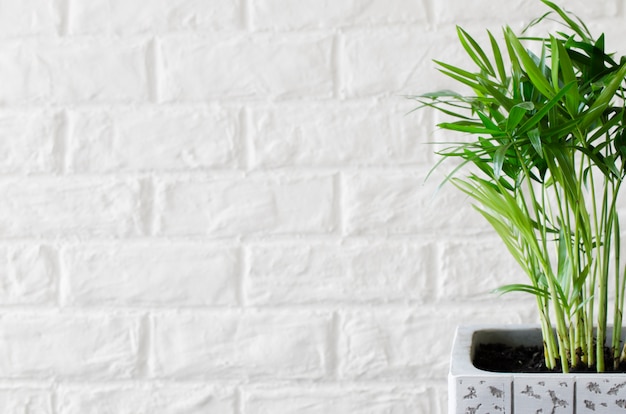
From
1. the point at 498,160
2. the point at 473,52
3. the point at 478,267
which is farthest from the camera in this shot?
Result: the point at 478,267

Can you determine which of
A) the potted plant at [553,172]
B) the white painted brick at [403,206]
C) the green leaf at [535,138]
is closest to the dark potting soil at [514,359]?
the potted plant at [553,172]

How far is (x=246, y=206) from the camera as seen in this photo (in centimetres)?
123

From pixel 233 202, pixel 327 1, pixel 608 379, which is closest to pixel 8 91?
pixel 233 202

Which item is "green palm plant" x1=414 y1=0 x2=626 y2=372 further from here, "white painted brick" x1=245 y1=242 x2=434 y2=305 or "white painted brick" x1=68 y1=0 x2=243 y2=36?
"white painted brick" x1=68 y1=0 x2=243 y2=36

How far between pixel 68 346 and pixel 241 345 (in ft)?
0.92

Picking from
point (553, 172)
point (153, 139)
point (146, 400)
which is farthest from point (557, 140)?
point (146, 400)

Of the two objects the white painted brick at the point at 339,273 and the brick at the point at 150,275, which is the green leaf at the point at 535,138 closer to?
the white painted brick at the point at 339,273

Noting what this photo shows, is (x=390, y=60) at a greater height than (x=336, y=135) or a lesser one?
greater

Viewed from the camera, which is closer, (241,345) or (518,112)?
(518,112)

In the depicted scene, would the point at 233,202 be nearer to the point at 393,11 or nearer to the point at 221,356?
the point at 221,356

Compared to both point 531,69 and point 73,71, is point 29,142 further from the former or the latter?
point 531,69

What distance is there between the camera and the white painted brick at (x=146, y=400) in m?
1.24

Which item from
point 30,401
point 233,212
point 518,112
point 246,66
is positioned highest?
point 246,66

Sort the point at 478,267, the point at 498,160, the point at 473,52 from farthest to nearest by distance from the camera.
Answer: the point at 478,267, the point at 473,52, the point at 498,160
